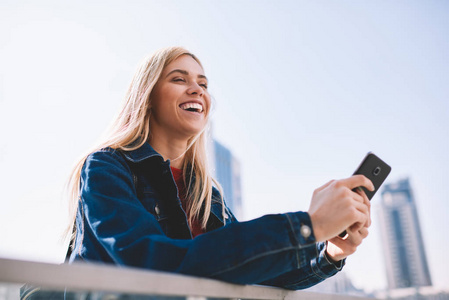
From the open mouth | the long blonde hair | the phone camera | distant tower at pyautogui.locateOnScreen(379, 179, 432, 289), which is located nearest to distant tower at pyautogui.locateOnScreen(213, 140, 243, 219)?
distant tower at pyautogui.locateOnScreen(379, 179, 432, 289)

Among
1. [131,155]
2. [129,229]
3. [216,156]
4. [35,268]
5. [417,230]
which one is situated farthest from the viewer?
[417,230]

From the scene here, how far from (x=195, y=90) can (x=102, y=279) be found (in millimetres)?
1304

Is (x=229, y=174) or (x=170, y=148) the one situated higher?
(x=170, y=148)

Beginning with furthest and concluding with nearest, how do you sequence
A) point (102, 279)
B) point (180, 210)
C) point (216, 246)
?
point (180, 210) < point (216, 246) < point (102, 279)

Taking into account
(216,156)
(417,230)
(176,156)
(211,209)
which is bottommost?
(417,230)

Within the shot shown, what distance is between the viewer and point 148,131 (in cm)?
166

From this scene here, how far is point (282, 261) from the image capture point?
833 mm

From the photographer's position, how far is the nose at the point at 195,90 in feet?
5.68

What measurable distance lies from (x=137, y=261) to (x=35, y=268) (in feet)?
1.35

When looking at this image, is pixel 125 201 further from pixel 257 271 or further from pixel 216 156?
pixel 216 156

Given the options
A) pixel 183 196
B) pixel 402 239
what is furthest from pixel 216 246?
pixel 402 239

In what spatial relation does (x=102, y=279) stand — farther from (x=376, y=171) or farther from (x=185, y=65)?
(x=185, y=65)

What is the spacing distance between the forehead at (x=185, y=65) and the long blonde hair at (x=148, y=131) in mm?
17

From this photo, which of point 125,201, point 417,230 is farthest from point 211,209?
point 417,230
